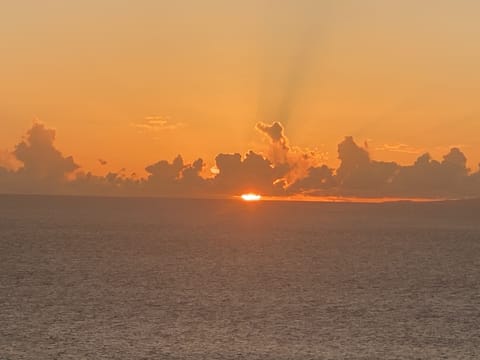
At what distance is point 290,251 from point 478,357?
5409 centimetres

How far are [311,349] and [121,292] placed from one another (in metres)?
18.5

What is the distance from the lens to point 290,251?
80688mm

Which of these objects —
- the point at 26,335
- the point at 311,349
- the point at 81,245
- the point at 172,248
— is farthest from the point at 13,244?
the point at 311,349

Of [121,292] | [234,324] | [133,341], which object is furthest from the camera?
[121,292]

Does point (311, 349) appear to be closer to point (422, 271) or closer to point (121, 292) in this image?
point (121, 292)

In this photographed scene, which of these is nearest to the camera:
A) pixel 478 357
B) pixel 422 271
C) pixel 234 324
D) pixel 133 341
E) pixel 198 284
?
pixel 478 357

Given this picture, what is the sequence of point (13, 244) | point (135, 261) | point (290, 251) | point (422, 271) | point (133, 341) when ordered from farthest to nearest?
point (13, 244) < point (290, 251) < point (135, 261) < point (422, 271) < point (133, 341)

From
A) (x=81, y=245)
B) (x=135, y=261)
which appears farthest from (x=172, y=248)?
(x=135, y=261)

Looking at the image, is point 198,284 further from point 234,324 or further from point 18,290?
point 234,324

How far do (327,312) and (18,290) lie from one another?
19.9 meters

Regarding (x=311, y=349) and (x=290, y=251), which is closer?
(x=311, y=349)

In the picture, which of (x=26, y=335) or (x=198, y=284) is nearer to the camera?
(x=26, y=335)

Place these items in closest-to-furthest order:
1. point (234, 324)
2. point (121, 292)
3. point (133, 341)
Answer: point (133, 341)
point (234, 324)
point (121, 292)

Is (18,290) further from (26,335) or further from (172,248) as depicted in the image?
(172,248)
